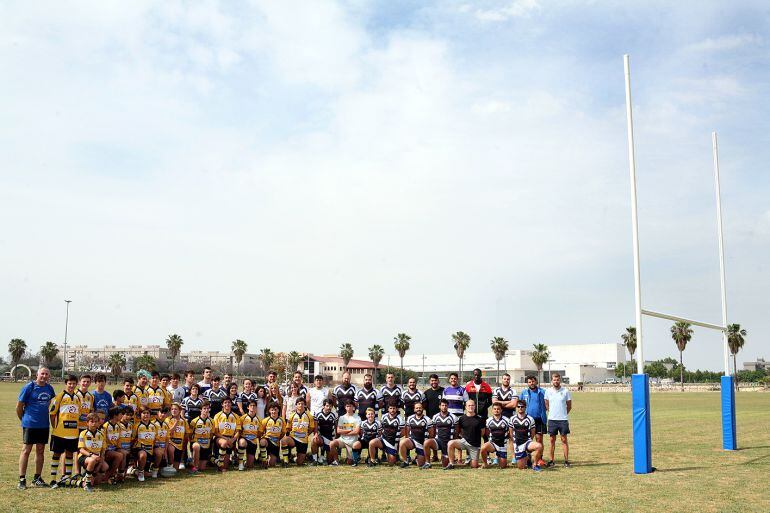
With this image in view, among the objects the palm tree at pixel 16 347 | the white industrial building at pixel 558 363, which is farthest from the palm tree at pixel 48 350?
the white industrial building at pixel 558 363

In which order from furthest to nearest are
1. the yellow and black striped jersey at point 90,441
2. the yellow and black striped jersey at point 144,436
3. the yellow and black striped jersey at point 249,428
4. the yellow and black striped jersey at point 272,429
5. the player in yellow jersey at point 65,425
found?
the yellow and black striped jersey at point 272,429
the yellow and black striped jersey at point 249,428
the yellow and black striped jersey at point 144,436
the player in yellow jersey at point 65,425
the yellow and black striped jersey at point 90,441

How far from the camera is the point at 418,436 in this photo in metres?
12.1

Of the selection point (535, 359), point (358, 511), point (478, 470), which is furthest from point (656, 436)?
point (535, 359)

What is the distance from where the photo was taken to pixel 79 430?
32.9 ft

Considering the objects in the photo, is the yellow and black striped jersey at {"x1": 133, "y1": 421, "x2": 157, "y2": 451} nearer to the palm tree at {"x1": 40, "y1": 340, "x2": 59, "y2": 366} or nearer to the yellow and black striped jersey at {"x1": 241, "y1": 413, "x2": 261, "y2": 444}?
the yellow and black striped jersey at {"x1": 241, "y1": 413, "x2": 261, "y2": 444}

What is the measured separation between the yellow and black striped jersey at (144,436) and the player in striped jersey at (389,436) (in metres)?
3.92

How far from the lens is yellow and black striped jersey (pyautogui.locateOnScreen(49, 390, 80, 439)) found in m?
9.78

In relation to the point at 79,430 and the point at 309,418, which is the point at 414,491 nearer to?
the point at 309,418

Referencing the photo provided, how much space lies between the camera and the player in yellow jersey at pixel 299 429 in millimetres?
12289

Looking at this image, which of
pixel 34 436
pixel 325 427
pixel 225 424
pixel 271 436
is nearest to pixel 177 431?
pixel 225 424

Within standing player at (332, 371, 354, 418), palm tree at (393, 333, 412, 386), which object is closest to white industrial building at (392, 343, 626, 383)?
palm tree at (393, 333, 412, 386)

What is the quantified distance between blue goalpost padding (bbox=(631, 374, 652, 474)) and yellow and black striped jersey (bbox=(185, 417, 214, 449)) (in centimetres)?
732

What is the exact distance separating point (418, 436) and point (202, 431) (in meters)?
3.88

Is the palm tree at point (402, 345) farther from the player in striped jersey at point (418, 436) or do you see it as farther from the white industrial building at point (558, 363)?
Answer: the player in striped jersey at point (418, 436)
